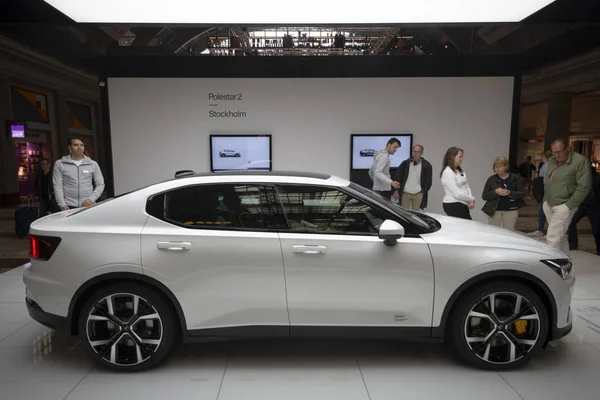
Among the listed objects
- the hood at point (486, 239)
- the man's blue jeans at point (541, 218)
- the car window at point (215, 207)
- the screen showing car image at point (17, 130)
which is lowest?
the man's blue jeans at point (541, 218)

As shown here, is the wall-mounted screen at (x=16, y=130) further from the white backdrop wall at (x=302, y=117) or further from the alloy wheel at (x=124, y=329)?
the alloy wheel at (x=124, y=329)

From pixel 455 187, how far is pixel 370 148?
12.6ft

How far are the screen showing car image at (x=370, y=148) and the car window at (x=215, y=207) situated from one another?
19.3 ft

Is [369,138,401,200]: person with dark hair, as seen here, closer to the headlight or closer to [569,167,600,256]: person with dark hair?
[569,167,600,256]: person with dark hair

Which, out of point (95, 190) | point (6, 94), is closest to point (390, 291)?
point (95, 190)

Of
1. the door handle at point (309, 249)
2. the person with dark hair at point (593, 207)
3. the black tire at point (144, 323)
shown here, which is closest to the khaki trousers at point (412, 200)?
the person with dark hair at point (593, 207)

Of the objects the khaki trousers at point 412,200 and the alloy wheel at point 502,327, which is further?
the khaki trousers at point 412,200

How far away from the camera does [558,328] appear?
117 inches

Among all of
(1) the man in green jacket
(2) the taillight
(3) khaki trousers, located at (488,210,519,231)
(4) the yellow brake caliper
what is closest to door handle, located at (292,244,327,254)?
(4) the yellow brake caliper

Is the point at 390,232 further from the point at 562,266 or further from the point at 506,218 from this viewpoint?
the point at 506,218

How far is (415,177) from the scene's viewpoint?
693 cm

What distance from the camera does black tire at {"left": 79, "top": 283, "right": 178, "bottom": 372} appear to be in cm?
293

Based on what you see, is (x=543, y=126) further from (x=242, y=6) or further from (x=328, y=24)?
(x=242, y=6)

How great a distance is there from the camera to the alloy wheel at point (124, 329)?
2945mm
